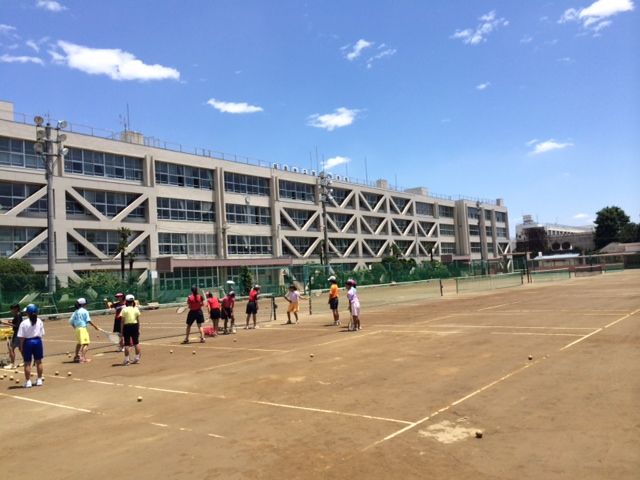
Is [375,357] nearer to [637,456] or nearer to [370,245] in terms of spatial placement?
[637,456]

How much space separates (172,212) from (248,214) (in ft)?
38.9

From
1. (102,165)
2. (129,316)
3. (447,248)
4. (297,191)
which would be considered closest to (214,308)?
(129,316)

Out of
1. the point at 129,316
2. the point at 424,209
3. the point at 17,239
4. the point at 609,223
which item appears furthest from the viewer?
the point at 609,223

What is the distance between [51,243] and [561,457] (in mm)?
37893

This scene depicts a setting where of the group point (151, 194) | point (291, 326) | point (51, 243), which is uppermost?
→ point (151, 194)

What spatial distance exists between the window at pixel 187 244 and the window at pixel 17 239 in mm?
12294

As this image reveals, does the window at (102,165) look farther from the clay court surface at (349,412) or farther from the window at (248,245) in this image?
the clay court surface at (349,412)

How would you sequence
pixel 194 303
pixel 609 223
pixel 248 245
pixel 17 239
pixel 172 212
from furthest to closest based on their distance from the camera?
1. pixel 609 223
2. pixel 248 245
3. pixel 172 212
4. pixel 17 239
5. pixel 194 303

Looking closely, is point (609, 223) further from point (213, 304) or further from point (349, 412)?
point (349, 412)

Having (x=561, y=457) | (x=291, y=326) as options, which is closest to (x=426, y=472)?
(x=561, y=457)

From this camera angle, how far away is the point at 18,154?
45.7m

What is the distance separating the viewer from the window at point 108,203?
49.9m

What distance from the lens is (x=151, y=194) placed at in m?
56.1

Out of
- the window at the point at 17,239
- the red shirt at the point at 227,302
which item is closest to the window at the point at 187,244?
the window at the point at 17,239
